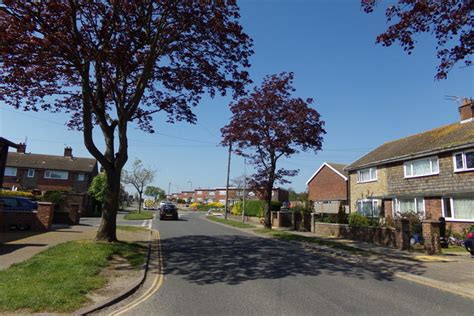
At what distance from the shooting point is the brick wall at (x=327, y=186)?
41456mm

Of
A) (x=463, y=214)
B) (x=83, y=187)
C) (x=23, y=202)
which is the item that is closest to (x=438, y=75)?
(x=463, y=214)

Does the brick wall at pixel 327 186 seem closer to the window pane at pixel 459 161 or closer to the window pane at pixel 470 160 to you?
the window pane at pixel 459 161

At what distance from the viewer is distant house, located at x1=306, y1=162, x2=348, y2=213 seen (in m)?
41.2

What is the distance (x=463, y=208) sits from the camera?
68.4 ft

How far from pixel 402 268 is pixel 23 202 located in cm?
1762

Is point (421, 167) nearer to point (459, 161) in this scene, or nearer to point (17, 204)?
point (459, 161)

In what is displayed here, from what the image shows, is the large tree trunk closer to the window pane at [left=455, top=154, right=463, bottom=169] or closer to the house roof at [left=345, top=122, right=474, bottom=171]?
the house roof at [left=345, top=122, right=474, bottom=171]

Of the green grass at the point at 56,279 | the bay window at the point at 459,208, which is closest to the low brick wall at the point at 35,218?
the green grass at the point at 56,279

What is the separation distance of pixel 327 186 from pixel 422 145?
1937 centimetres

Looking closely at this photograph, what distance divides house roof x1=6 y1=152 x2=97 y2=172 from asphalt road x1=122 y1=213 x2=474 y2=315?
1806 inches

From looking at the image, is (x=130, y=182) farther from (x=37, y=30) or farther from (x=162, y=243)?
(x=37, y=30)

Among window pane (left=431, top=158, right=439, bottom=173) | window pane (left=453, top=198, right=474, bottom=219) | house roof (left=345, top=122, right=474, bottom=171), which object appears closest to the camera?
window pane (left=453, top=198, right=474, bottom=219)

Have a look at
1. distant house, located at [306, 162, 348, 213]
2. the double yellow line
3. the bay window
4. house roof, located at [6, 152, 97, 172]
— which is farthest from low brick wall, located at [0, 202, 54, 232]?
house roof, located at [6, 152, 97, 172]

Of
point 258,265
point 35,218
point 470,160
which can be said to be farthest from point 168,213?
point 258,265
